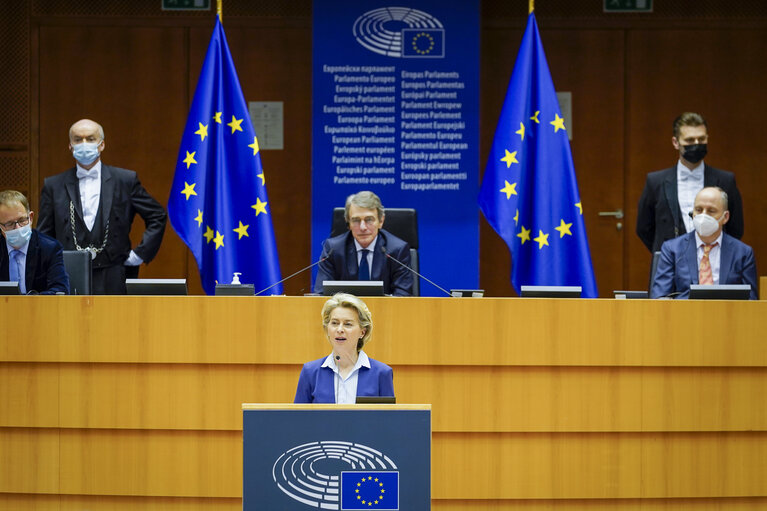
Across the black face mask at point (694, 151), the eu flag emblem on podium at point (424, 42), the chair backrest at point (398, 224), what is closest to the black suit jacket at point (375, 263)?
the chair backrest at point (398, 224)

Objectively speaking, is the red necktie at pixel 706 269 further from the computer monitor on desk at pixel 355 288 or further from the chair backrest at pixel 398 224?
the computer monitor on desk at pixel 355 288

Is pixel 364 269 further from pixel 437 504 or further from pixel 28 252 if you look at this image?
pixel 28 252

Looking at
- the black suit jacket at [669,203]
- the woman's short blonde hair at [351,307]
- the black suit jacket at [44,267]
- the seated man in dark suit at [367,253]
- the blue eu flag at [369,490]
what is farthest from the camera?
the black suit jacket at [669,203]

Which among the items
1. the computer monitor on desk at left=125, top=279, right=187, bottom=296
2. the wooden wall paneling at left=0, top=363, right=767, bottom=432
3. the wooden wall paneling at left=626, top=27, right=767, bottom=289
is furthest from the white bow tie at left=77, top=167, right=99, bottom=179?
the wooden wall paneling at left=626, top=27, right=767, bottom=289

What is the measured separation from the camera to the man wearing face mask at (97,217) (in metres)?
5.45

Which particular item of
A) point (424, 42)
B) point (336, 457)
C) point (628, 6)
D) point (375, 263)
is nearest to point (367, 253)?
point (375, 263)

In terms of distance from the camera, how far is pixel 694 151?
17.9ft

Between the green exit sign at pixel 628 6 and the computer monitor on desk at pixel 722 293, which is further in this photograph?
the green exit sign at pixel 628 6

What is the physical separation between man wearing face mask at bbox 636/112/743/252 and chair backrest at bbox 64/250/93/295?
3.11 meters

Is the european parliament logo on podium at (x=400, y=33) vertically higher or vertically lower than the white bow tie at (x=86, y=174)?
higher

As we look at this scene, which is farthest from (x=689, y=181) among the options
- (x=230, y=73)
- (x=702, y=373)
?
(x=230, y=73)

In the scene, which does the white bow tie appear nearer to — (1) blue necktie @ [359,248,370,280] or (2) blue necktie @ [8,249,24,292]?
(2) blue necktie @ [8,249,24,292]

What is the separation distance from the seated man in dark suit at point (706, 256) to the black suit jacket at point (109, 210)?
2866 millimetres

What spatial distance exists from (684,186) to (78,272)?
343 centimetres
